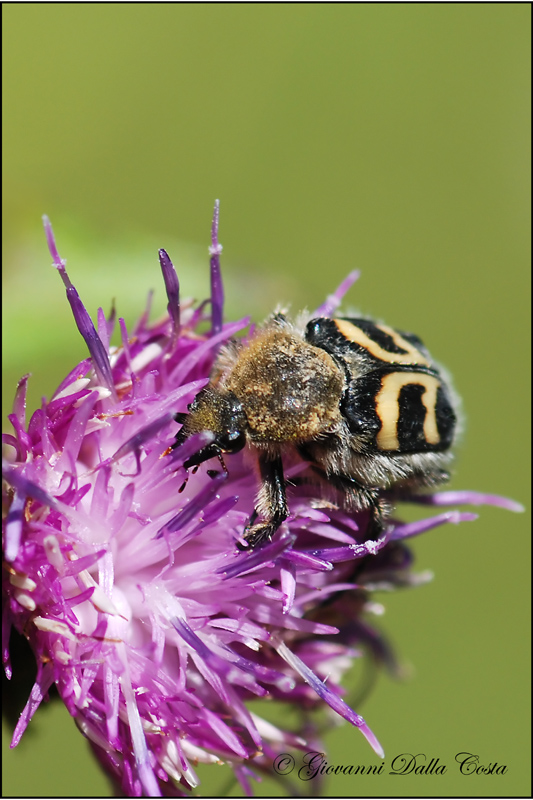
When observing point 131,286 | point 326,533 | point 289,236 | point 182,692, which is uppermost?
point 289,236

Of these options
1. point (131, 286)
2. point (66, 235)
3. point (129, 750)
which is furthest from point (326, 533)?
point (66, 235)

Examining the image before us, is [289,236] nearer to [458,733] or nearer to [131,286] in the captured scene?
[131,286]

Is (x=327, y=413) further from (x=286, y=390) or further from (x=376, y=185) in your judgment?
(x=376, y=185)

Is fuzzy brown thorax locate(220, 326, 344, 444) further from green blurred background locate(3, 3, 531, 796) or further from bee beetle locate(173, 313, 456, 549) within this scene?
green blurred background locate(3, 3, 531, 796)

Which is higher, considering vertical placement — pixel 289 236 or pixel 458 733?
pixel 289 236

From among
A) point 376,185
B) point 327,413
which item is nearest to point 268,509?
point 327,413

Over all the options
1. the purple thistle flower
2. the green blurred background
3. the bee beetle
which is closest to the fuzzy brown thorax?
the bee beetle
